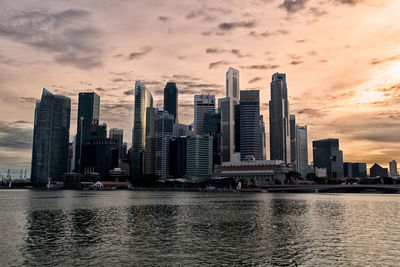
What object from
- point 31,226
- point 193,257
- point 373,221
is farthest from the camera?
point 373,221

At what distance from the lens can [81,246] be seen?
5084 cm

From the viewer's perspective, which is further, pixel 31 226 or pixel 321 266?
pixel 31 226

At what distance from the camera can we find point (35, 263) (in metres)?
41.3

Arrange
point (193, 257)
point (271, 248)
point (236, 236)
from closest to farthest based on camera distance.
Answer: point (193, 257), point (271, 248), point (236, 236)

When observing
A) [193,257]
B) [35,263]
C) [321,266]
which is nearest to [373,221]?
[321,266]

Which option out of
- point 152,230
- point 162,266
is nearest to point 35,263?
point 162,266

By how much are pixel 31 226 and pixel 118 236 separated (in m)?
23.3

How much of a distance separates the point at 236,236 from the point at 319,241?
42.8 feet

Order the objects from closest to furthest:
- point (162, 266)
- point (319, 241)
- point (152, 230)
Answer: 1. point (162, 266)
2. point (319, 241)
3. point (152, 230)

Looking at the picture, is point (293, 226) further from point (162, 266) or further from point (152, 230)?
point (162, 266)

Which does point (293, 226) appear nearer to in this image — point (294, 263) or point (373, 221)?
point (373, 221)

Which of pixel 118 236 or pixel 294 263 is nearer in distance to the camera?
pixel 294 263

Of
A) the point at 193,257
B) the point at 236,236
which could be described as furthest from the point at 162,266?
the point at 236,236

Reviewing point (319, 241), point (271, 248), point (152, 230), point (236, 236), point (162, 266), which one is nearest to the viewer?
point (162, 266)
